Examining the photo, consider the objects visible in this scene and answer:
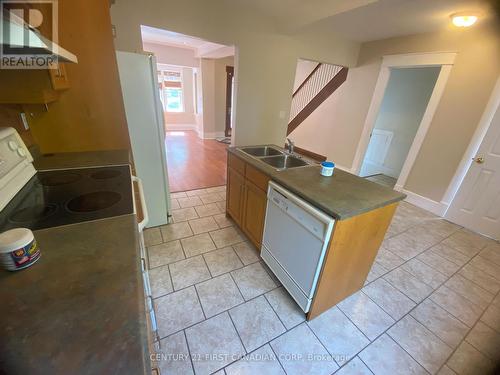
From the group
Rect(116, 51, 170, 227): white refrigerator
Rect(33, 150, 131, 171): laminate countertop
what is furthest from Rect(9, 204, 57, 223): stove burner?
Rect(116, 51, 170, 227): white refrigerator

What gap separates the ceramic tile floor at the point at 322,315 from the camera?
4.36ft

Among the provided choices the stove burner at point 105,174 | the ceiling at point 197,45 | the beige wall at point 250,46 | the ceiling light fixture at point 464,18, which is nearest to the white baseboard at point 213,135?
the ceiling at point 197,45

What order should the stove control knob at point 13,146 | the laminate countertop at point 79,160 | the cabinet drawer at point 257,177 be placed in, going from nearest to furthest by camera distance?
the stove control knob at point 13,146
the laminate countertop at point 79,160
the cabinet drawer at point 257,177

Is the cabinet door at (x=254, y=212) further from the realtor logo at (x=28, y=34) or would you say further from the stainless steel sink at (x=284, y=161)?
the realtor logo at (x=28, y=34)

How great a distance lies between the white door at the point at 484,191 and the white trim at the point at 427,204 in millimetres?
198

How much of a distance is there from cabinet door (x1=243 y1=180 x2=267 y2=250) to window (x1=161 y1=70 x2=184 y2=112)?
692cm

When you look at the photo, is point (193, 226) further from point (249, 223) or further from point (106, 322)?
point (106, 322)

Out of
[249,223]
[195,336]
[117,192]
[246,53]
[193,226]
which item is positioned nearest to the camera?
[117,192]

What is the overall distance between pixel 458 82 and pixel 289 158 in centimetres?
285

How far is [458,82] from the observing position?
2.89 metres

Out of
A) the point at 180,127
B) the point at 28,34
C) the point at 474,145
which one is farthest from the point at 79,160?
the point at 180,127

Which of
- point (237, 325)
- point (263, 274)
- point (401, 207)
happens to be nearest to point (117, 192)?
point (237, 325)

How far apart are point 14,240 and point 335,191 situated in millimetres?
1572

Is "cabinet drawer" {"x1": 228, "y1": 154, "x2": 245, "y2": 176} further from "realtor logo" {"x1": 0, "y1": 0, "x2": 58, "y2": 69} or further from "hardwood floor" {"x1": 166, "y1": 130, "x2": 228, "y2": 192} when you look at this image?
"realtor logo" {"x1": 0, "y1": 0, "x2": 58, "y2": 69}
